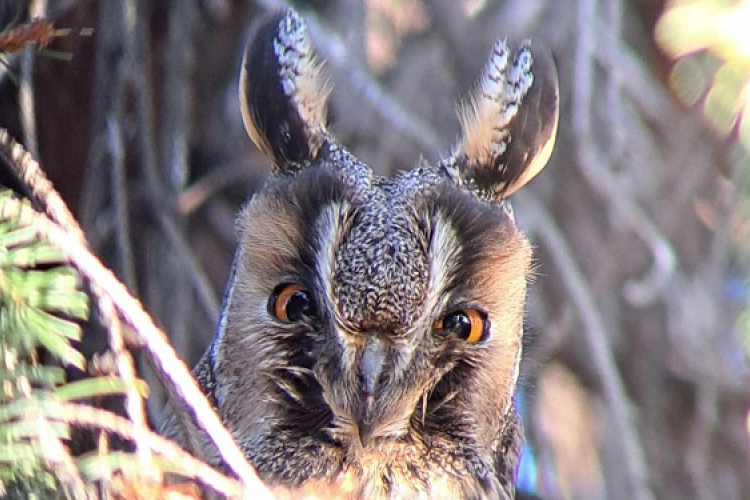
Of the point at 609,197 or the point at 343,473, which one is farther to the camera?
the point at 609,197

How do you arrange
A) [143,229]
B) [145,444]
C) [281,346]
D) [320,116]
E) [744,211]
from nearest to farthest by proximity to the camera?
[145,444], [281,346], [320,116], [143,229], [744,211]

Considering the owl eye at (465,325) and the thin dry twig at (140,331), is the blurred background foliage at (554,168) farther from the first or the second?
the thin dry twig at (140,331)

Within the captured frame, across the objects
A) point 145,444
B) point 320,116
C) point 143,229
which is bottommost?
point 145,444

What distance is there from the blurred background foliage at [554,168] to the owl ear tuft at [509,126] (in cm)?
25

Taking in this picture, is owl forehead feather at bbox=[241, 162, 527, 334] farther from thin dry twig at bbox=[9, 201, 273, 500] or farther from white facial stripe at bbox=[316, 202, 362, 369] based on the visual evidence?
thin dry twig at bbox=[9, 201, 273, 500]

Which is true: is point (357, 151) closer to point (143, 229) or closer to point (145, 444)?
point (143, 229)

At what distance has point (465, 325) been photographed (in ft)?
4.70

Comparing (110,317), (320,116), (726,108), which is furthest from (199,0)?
(110,317)

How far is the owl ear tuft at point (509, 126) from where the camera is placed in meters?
1.60

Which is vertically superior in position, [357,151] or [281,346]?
[357,151]

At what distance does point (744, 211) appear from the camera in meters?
2.08

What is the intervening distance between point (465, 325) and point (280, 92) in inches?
16.5

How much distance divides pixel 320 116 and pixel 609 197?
0.70 m

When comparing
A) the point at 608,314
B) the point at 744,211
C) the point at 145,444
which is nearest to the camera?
the point at 145,444
